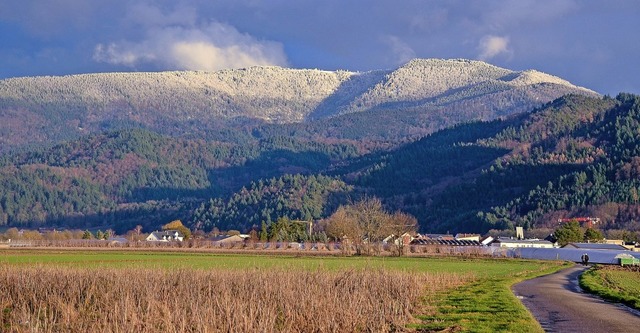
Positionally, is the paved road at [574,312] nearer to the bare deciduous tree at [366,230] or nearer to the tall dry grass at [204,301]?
the tall dry grass at [204,301]

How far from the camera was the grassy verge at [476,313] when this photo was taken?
30.8 meters

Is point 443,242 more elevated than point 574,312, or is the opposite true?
point 443,242

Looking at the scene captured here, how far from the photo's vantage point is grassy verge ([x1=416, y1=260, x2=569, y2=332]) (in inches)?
1212

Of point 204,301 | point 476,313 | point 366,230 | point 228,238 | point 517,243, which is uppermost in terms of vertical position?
point 228,238

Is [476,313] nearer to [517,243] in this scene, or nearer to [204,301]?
[204,301]

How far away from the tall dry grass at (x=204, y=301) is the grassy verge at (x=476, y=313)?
1.06 metres

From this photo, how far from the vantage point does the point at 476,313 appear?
35469 mm

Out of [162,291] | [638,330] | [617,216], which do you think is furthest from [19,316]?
[617,216]

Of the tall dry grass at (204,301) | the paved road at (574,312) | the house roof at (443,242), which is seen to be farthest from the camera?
the house roof at (443,242)

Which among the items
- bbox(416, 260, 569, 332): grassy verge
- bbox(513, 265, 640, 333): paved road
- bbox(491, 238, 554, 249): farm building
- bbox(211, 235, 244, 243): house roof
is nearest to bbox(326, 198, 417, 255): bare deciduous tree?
bbox(491, 238, 554, 249): farm building

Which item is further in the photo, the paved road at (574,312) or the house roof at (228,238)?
the house roof at (228,238)

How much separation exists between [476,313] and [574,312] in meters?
4.07

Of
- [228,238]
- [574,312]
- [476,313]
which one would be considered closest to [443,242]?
[228,238]

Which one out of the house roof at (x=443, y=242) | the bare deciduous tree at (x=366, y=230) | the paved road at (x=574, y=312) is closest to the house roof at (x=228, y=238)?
the bare deciduous tree at (x=366, y=230)
